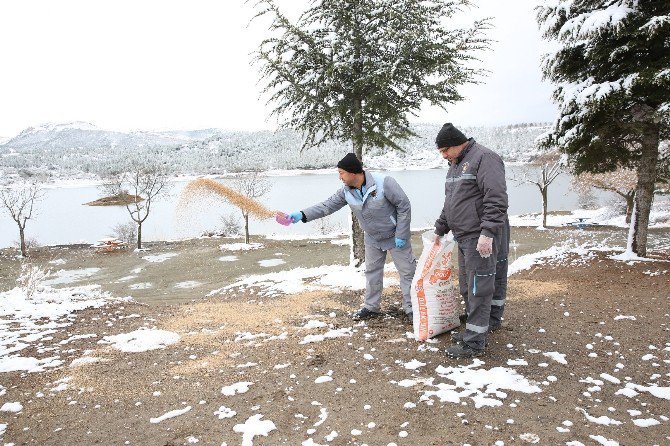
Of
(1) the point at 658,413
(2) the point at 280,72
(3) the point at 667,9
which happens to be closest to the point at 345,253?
(2) the point at 280,72

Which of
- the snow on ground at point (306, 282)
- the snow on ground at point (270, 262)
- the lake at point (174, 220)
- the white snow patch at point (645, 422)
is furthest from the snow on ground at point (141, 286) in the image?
the lake at point (174, 220)

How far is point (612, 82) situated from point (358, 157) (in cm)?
561

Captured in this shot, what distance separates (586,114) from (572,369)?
6.56m

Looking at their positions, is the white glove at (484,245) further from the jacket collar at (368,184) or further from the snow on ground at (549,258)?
the snow on ground at (549,258)

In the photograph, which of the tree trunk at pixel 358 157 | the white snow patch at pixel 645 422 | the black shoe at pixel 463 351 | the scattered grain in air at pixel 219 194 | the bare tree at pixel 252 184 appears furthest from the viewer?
the bare tree at pixel 252 184

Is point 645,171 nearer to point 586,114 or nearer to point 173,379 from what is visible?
point 586,114

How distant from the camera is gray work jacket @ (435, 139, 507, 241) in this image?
370 cm

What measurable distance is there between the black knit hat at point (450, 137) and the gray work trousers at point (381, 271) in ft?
4.91

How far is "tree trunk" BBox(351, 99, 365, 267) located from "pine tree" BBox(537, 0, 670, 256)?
4.26m

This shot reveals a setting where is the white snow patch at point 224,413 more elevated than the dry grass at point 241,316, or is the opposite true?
the white snow patch at point 224,413

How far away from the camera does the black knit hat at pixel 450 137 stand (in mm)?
3967

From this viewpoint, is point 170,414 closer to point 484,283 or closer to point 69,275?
point 484,283

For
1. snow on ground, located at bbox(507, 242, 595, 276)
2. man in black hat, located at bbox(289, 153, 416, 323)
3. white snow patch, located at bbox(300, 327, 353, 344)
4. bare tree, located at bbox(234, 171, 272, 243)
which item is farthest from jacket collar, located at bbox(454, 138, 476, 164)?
bare tree, located at bbox(234, 171, 272, 243)

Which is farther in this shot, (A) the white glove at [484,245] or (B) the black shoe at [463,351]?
(B) the black shoe at [463,351]
